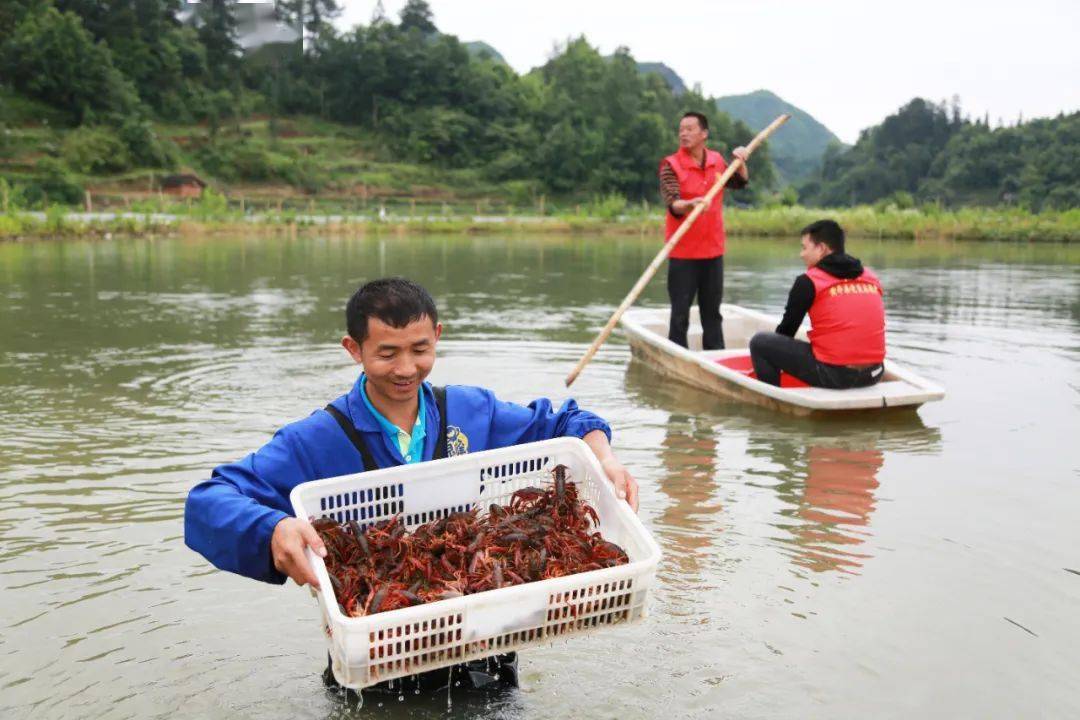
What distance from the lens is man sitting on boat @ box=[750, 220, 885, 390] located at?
5820 mm

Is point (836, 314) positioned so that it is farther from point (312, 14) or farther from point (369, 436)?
point (312, 14)

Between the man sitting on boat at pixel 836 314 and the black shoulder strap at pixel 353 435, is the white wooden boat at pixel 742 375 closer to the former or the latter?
the man sitting on boat at pixel 836 314

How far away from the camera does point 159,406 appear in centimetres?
628

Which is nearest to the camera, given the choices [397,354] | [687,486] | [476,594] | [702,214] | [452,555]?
[476,594]

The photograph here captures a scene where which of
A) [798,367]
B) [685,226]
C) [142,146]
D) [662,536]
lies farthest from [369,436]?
[142,146]

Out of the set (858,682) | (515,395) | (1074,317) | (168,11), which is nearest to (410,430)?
(858,682)

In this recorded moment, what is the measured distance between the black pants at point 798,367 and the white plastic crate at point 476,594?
151 inches

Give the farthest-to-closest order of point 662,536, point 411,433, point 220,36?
point 220,36
point 662,536
point 411,433

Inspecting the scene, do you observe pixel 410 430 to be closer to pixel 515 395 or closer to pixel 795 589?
pixel 795 589

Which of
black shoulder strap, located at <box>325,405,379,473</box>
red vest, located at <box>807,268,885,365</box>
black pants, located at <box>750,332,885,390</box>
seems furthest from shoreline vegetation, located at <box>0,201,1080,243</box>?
black shoulder strap, located at <box>325,405,379,473</box>

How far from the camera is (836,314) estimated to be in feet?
19.2

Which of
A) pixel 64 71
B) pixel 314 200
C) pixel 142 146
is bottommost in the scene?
pixel 314 200

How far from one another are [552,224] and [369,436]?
108 feet

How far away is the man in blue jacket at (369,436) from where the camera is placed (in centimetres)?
212
